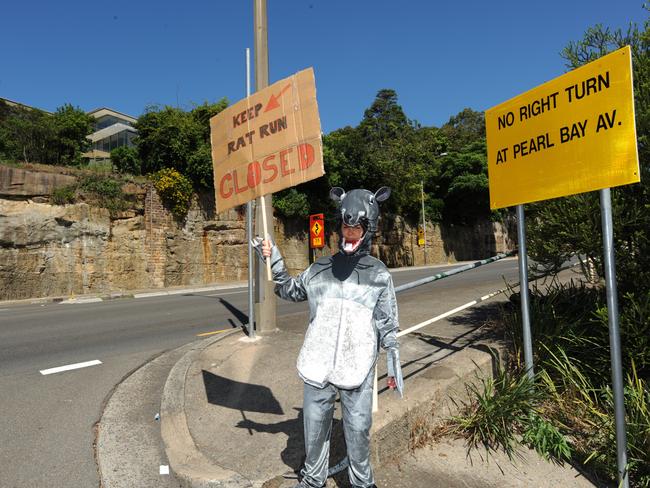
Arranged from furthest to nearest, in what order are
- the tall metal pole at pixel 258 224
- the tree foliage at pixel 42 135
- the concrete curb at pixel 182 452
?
1. the tree foliage at pixel 42 135
2. the tall metal pole at pixel 258 224
3. the concrete curb at pixel 182 452

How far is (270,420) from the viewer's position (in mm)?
3713

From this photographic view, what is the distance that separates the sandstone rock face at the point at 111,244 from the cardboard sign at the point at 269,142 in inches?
599

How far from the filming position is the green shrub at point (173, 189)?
19.6 metres

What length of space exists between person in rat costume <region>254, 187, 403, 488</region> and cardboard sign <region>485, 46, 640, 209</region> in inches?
59.2

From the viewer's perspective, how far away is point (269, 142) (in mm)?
3533

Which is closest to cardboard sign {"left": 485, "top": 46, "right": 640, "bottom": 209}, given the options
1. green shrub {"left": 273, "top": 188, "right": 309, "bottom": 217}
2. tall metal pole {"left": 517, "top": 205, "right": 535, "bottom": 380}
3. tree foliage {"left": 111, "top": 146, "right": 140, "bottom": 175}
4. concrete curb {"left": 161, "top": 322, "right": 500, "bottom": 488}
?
tall metal pole {"left": 517, "top": 205, "right": 535, "bottom": 380}

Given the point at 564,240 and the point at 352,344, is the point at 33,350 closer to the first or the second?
the point at 352,344

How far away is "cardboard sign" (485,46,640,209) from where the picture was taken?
282 centimetres

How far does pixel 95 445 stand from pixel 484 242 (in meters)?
39.9

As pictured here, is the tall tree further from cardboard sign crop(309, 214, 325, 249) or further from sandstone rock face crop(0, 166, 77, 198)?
cardboard sign crop(309, 214, 325, 249)

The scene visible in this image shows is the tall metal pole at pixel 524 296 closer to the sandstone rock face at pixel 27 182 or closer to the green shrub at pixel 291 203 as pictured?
the sandstone rock face at pixel 27 182

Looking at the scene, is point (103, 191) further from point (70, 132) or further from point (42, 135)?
point (70, 132)

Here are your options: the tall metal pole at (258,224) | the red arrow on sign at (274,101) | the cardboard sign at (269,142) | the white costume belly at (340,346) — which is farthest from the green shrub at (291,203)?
the white costume belly at (340,346)

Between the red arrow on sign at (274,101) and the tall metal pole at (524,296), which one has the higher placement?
the red arrow on sign at (274,101)
